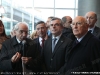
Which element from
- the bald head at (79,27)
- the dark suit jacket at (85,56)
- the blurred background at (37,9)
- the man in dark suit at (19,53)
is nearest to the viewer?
the dark suit jacket at (85,56)

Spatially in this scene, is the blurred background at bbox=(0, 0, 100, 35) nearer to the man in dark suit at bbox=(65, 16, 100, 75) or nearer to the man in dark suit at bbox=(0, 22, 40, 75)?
the man in dark suit at bbox=(0, 22, 40, 75)

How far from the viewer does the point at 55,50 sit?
414cm

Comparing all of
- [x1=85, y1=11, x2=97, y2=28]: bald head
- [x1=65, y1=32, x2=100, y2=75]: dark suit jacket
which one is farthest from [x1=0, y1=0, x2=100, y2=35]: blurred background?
[x1=65, y1=32, x2=100, y2=75]: dark suit jacket

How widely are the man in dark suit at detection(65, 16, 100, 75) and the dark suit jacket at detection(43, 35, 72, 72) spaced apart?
0.21m

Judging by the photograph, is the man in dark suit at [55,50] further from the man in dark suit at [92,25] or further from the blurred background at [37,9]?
the blurred background at [37,9]

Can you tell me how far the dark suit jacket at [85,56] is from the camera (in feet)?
11.8

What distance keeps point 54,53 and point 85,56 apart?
2.11 ft

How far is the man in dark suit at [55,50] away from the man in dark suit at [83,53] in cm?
22

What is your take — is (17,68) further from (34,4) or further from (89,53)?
(34,4)

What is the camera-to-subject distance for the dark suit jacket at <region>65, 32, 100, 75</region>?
3.60m

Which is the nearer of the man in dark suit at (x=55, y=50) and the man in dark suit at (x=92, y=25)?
the man in dark suit at (x=55, y=50)

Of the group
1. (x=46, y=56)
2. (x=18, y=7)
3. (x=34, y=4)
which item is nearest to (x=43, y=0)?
(x=34, y=4)

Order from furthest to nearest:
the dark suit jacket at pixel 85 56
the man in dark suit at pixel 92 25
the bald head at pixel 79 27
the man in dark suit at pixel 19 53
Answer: the man in dark suit at pixel 92 25, the man in dark suit at pixel 19 53, the bald head at pixel 79 27, the dark suit jacket at pixel 85 56

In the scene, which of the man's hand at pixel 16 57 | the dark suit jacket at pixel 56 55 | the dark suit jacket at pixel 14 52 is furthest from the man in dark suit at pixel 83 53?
the man's hand at pixel 16 57
